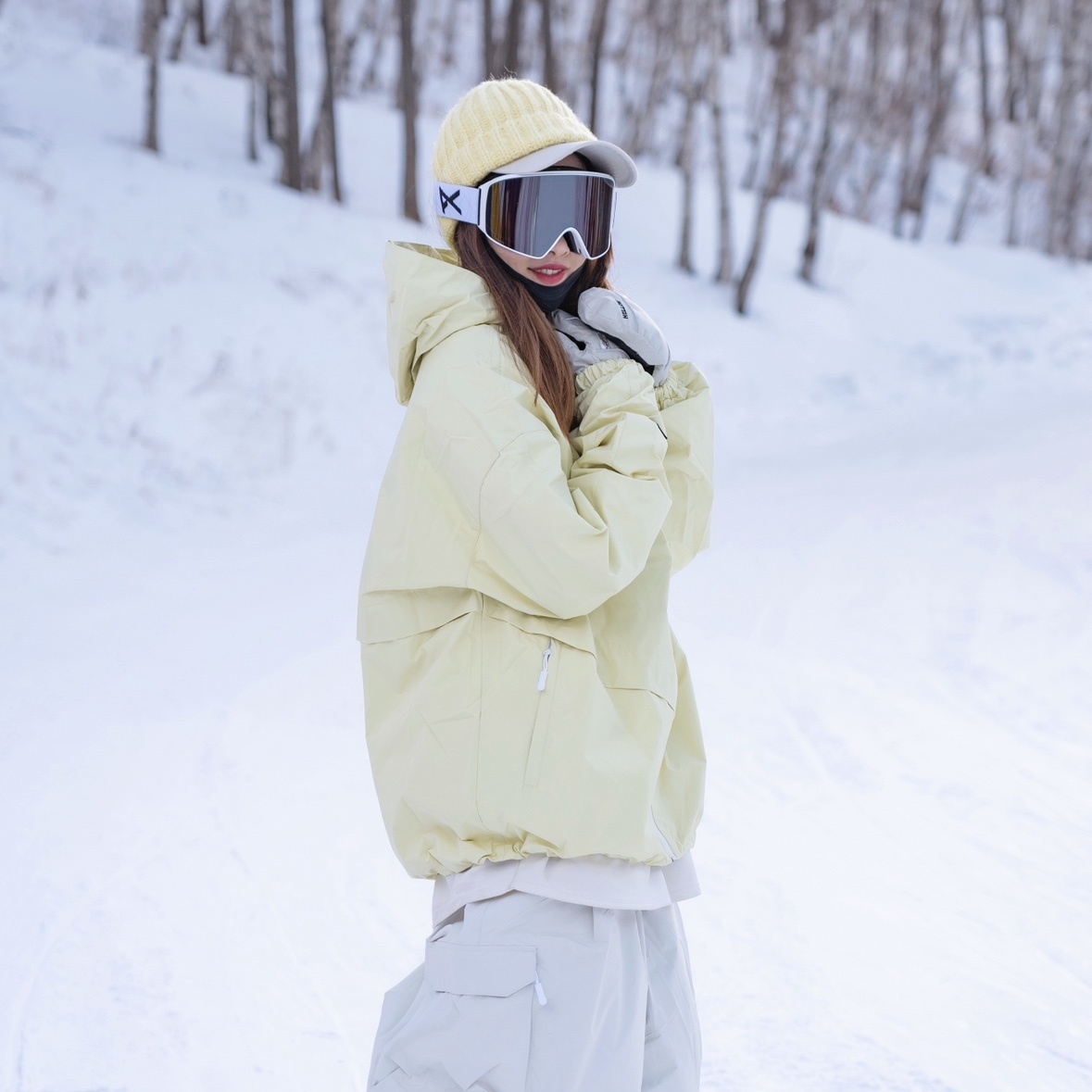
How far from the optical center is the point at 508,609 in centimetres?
142

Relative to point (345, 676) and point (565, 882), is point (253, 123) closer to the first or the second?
point (345, 676)

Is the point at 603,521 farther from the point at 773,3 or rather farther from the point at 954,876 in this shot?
the point at 773,3

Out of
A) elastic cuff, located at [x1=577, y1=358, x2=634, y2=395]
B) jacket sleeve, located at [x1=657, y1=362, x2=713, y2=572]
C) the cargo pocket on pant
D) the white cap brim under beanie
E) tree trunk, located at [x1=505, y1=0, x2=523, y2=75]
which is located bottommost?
tree trunk, located at [x1=505, y1=0, x2=523, y2=75]

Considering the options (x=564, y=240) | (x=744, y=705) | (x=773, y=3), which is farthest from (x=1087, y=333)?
(x=773, y=3)

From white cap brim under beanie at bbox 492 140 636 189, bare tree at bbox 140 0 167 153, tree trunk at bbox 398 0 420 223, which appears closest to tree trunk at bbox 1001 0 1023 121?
tree trunk at bbox 398 0 420 223

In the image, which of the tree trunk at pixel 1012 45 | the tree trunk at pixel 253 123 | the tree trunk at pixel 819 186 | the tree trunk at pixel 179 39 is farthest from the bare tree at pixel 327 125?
the tree trunk at pixel 1012 45

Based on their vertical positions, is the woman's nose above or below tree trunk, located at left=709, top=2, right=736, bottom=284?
above

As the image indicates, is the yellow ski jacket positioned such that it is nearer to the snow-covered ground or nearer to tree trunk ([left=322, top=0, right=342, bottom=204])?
the snow-covered ground

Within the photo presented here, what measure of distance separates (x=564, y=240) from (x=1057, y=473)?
621 centimetres

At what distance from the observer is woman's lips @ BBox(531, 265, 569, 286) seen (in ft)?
5.28

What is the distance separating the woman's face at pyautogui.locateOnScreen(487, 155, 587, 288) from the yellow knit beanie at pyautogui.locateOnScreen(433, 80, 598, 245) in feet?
0.18

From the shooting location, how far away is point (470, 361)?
1435mm

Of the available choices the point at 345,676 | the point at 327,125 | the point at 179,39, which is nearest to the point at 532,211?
the point at 345,676

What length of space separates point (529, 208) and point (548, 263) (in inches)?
3.1
